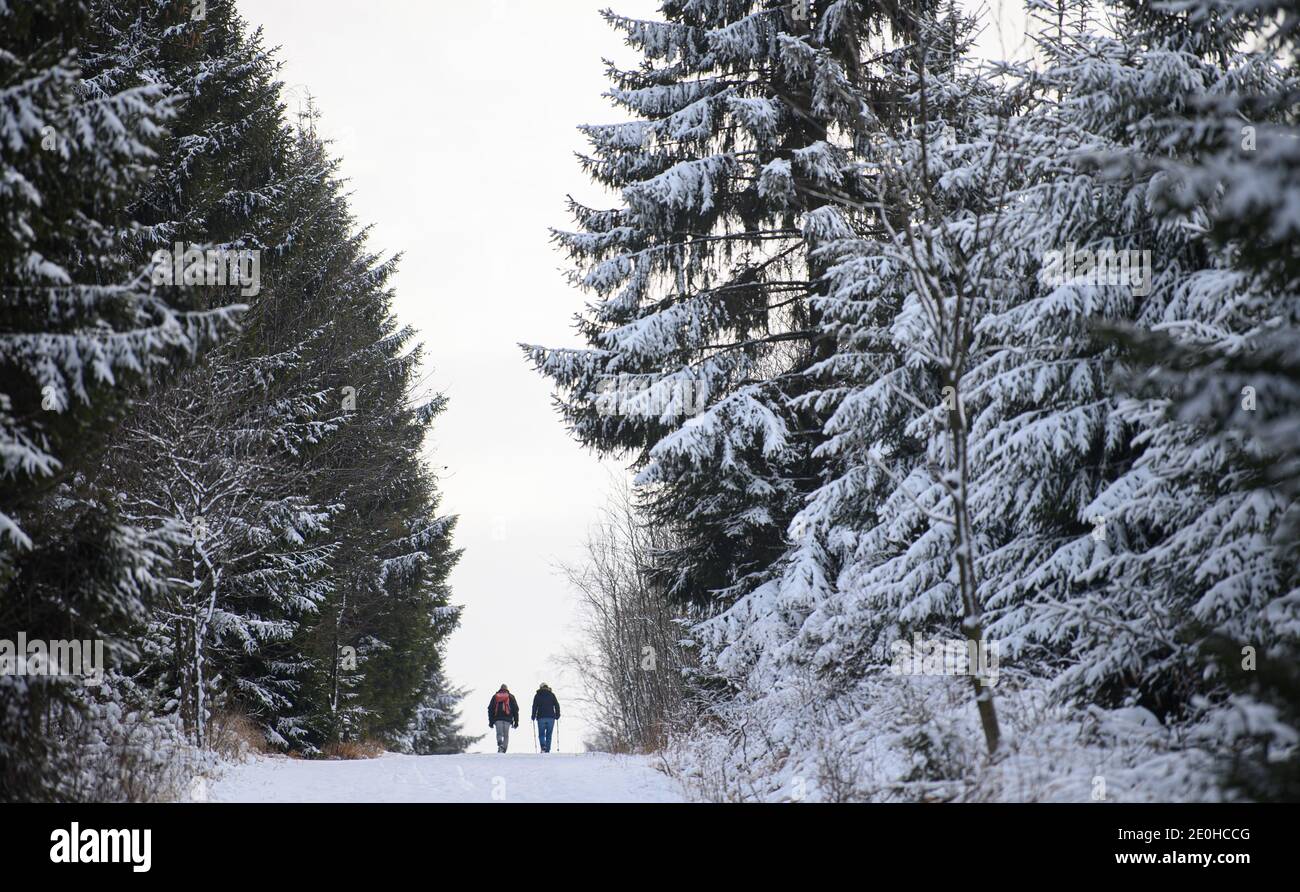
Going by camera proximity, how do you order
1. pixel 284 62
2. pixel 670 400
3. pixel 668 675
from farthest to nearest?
1. pixel 668 675
2. pixel 284 62
3. pixel 670 400

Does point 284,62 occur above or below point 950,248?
above

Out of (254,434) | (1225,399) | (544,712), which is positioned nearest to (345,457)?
(254,434)

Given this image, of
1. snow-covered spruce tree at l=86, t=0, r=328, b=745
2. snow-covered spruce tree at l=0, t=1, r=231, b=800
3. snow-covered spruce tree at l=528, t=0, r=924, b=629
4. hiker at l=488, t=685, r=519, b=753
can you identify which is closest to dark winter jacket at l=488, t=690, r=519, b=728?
hiker at l=488, t=685, r=519, b=753

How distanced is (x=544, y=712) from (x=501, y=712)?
39.0 inches

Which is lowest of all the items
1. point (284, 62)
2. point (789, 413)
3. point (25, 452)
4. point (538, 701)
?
point (538, 701)

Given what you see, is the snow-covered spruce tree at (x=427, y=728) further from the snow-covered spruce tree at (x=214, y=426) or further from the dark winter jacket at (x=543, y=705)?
the snow-covered spruce tree at (x=214, y=426)

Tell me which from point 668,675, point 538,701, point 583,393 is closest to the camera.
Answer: point 583,393

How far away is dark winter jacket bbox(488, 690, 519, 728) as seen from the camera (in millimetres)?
22750

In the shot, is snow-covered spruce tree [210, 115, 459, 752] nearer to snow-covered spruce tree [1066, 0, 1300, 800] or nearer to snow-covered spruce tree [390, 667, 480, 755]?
snow-covered spruce tree [390, 667, 480, 755]

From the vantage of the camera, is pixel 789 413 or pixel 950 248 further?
pixel 789 413

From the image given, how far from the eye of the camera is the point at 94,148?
6.74 m
